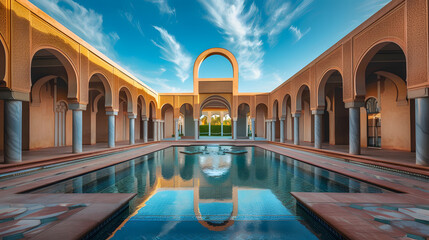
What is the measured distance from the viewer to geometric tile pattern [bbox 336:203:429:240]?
2.23 metres

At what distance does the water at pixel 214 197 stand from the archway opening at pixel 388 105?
5020 millimetres

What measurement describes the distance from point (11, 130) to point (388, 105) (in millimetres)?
15551

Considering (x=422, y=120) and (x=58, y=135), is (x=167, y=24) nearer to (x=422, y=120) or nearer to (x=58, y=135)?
(x=58, y=135)

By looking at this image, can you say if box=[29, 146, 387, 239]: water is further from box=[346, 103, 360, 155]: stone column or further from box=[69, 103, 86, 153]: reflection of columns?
box=[69, 103, 86, 153]: reflection of columns

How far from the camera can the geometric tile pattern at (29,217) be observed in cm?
220

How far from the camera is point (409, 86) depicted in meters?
5.10

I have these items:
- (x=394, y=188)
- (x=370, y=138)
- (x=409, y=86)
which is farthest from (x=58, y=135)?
(x=370, y=138)

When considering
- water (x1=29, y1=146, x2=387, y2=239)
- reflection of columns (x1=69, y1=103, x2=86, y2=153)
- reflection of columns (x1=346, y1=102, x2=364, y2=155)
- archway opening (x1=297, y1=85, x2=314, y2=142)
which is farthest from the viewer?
archway opening (x1=297, y1=85, x2=314, y2=142)

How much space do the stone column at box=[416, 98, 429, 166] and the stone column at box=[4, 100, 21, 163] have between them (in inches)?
436

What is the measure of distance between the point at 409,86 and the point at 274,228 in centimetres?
565

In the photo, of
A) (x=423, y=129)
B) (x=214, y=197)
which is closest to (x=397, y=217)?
(x=214, y=197)

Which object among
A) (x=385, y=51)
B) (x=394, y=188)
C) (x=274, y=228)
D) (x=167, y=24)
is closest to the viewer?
(x=274, y=228)

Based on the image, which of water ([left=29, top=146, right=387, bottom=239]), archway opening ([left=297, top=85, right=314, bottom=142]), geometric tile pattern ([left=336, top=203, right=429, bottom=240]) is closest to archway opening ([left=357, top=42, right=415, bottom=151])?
archway opening ([left=297, top=85, right=314, bottom=142])

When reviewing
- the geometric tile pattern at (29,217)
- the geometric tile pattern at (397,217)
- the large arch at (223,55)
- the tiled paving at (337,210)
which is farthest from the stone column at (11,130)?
the large arch at (223,55)
